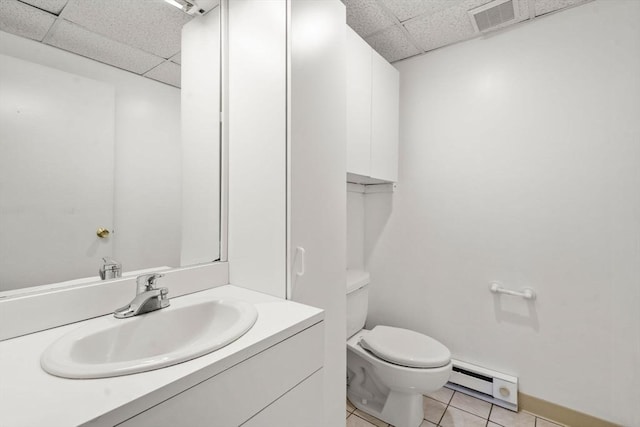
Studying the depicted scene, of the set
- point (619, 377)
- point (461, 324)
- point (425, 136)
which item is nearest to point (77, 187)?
point (425, 136)

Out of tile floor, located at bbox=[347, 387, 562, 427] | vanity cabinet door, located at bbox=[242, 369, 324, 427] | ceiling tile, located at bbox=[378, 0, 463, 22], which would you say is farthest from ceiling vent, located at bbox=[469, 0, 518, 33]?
tile floor, located at bbox=[347, 387, 562, 427]

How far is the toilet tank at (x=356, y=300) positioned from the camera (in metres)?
1.64

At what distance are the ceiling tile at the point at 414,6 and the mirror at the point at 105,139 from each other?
916 millimetres

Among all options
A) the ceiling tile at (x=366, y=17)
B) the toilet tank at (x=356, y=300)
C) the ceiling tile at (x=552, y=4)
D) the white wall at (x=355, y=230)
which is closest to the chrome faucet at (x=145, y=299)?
the toilet tank at (x=356, y=300)

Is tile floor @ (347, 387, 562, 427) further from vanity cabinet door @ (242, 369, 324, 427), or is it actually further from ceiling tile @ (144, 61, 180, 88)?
ceiling tile @ (144, 61, 180, 88)

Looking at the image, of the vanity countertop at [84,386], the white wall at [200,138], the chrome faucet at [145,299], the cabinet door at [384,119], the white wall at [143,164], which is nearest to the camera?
the vanity countertop at [84,386]

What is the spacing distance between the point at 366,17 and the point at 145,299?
5.68 ft

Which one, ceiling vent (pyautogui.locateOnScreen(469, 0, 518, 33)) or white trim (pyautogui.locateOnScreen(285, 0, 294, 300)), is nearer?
white trim (pyautogui.locateOnScreen(285, 0, 294, 300))

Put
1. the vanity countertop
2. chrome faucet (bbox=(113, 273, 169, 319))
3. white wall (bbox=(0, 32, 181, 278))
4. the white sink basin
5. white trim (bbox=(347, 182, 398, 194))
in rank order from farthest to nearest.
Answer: white trim (bbox=(347, 182, 398, 194))
white wall (bbox=(0, 32, 181, 278))
chrome faucet (bbox=(113, 273, 169, 319))
the white sink basin
the vanity countertop

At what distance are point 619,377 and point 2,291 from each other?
96.7 inches

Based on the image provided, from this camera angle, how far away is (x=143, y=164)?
982 millimetres

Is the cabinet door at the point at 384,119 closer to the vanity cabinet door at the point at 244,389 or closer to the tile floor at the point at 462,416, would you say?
the vanity cabinet door at the point at 244,389

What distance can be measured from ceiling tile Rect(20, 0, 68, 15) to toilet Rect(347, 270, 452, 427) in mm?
1614

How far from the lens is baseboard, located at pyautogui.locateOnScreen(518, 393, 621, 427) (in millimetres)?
1391
